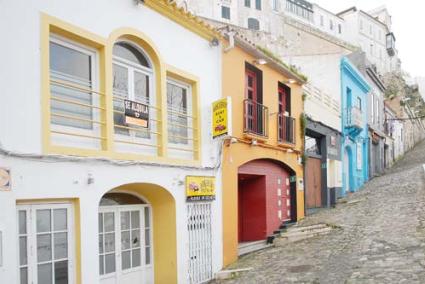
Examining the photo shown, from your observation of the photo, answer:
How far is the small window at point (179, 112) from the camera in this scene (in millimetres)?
9344

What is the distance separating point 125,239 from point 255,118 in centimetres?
542

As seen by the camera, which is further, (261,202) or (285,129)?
(285,129)

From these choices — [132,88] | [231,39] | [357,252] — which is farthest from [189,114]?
[357,252]

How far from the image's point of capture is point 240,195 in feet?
45.0

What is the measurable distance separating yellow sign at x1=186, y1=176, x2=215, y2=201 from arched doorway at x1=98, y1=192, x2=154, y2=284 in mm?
953

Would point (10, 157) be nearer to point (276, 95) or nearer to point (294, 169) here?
point (276, 95)

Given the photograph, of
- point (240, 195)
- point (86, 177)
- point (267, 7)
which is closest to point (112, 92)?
point (86, 177)

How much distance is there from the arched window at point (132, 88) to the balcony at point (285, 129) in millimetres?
5777

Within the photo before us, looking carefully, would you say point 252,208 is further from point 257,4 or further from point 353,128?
point 257,4

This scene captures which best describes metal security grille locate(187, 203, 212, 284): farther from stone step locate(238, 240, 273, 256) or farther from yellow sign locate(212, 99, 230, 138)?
stone step locate(238, 240, 273, 256)

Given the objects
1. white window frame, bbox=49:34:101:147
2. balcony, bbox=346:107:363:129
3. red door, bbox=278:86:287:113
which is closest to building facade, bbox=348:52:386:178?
balcony, bbox=346:107:363:129

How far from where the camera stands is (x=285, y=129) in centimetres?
1388

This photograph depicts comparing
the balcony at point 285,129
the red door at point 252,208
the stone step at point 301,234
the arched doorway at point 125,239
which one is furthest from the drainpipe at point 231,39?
the stone step at point 301,234

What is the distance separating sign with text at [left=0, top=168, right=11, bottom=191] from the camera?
18.5 ft
